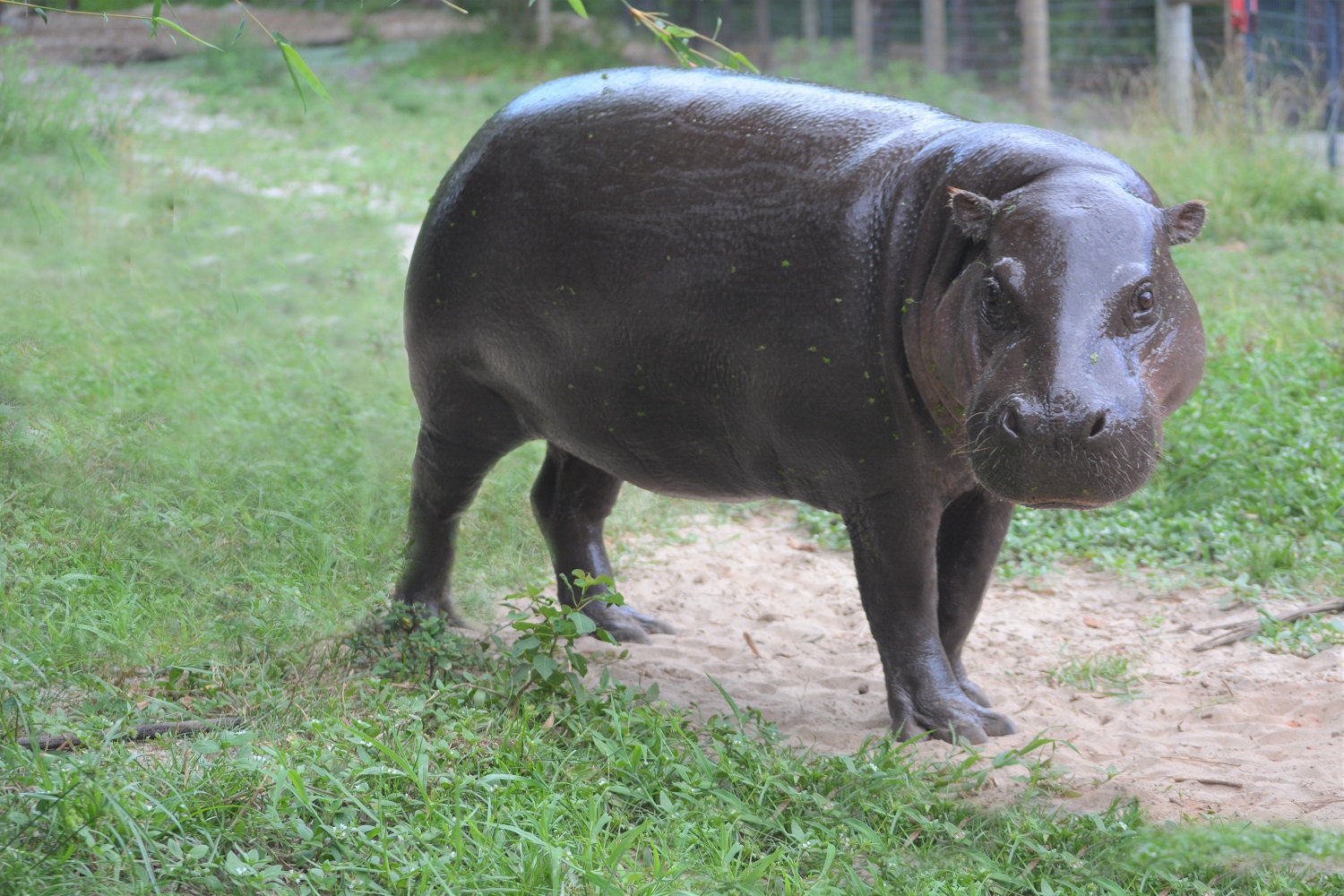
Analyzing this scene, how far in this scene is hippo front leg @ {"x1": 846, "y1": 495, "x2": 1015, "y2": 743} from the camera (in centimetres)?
322

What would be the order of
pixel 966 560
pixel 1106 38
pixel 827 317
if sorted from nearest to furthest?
pixel 827 317, pixel 966 560, pixel 1106 38

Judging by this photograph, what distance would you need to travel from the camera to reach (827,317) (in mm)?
3137

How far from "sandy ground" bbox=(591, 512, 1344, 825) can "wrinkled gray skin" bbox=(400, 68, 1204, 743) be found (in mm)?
338

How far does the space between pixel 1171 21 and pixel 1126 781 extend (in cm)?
891

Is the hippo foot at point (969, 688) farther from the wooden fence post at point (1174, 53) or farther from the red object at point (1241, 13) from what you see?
the red object at point (1241, 13)

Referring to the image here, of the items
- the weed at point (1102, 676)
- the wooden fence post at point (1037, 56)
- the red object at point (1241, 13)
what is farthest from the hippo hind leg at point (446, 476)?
the wooden fence post at point (1037, 56)

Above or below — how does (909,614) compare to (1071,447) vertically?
below

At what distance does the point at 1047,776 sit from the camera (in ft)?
10.2

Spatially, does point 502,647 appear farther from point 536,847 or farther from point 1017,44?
point 1017,44

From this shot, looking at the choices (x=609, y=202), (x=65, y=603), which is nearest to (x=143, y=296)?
(x=65, y=603)

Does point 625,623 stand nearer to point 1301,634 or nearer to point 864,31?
point 1301,634

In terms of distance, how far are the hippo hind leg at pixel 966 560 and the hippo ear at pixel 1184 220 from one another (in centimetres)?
87

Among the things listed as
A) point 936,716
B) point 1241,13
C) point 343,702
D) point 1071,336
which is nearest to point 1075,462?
point 1071,336

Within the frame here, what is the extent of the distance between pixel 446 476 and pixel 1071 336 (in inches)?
78.8
